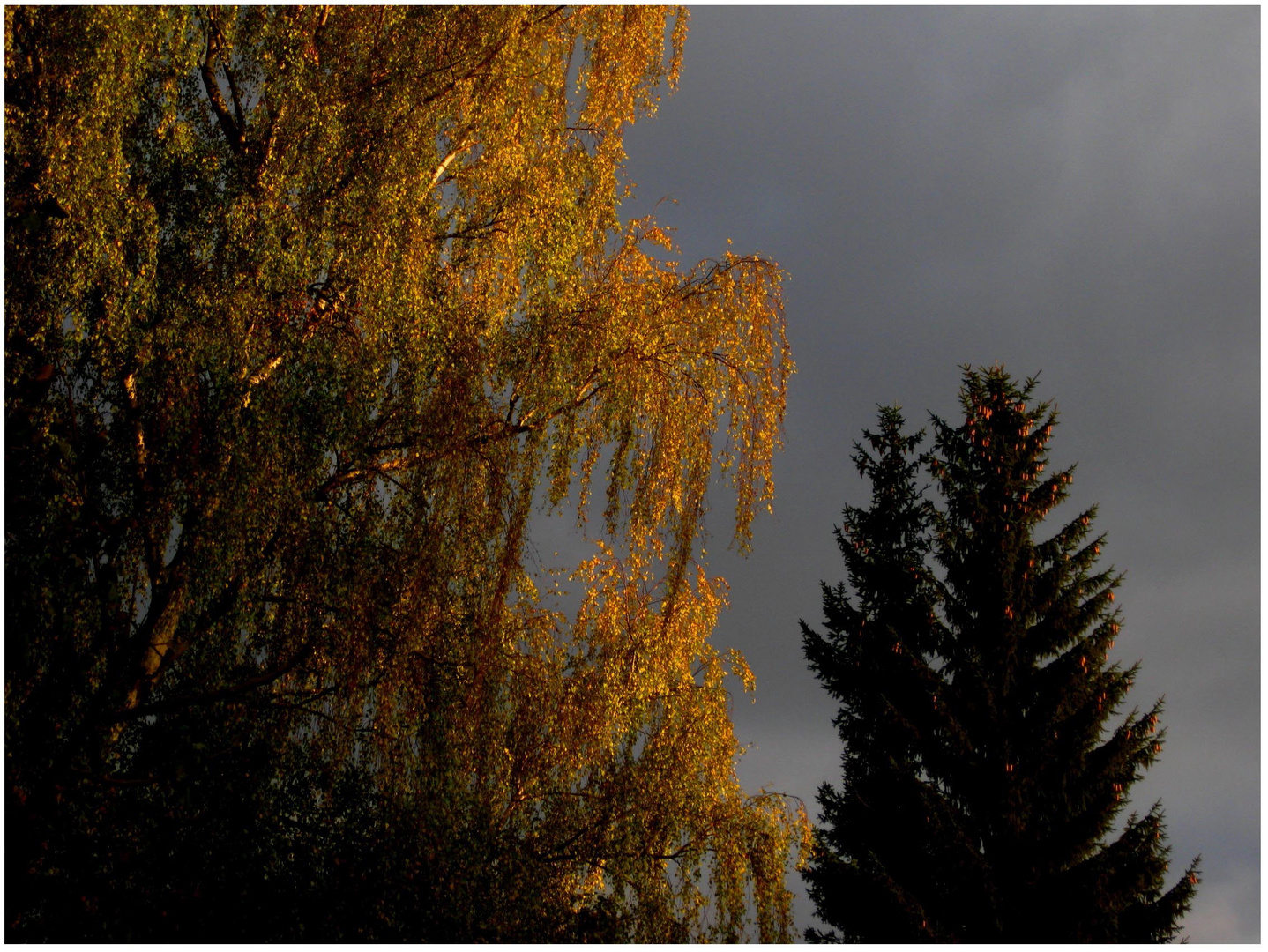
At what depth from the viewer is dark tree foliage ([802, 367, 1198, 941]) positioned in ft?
52.3

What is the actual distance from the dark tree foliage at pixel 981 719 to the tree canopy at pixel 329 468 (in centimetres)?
724

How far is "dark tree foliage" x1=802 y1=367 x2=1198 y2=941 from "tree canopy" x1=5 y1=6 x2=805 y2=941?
7.24m

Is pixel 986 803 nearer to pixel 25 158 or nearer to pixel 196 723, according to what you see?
pixel 196 723

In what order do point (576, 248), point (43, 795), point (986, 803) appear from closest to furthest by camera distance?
point (43, 795), point (576, 248), point (986, 803)

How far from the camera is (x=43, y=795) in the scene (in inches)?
279

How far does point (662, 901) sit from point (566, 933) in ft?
3.87

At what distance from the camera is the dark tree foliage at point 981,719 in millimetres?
15953

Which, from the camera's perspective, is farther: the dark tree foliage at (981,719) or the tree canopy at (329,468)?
the dark tree foliage at (981,719)

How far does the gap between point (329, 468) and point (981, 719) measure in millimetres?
12237

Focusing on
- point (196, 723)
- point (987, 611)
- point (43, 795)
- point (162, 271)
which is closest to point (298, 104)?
point (162, 271)

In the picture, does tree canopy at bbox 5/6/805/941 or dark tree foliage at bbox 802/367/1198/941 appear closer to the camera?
tree canopy at bbox 5/6/805/941

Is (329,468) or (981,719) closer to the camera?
(329,468)

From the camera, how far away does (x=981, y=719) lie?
56.7 feet

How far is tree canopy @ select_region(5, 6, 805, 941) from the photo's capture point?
7.43 meters
